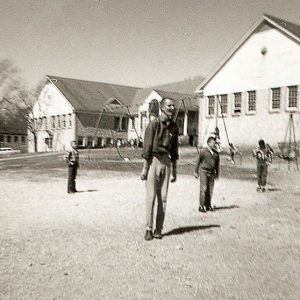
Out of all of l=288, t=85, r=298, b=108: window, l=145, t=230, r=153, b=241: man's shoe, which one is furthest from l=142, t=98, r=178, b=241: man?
l=288, t=85, r=298, b=108: window

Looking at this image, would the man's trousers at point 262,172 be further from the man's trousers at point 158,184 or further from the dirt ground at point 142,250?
the man's trousers at point 158,184

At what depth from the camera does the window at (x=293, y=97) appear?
2912cm

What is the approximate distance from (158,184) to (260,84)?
26.0 m

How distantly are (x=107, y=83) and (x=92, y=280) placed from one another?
54.3 m

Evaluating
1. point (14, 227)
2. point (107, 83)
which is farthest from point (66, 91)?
point (14, 227)

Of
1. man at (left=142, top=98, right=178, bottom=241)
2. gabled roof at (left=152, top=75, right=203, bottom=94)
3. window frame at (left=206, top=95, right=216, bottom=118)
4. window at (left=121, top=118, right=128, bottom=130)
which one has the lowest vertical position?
man at (left=142, top=98, right=178, bottom=241)

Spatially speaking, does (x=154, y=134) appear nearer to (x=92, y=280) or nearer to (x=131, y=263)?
(x=131, y=263)

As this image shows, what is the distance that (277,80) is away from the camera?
98.6ft

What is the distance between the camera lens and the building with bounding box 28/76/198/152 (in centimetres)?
4781

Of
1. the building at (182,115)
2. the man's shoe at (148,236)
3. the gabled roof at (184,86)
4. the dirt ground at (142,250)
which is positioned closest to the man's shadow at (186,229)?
the dirt ground at (142,250)

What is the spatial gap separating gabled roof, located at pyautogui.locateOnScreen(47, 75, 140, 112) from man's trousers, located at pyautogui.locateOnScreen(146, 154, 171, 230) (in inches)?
1601

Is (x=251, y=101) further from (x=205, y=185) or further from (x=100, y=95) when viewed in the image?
(x=100, y=95)

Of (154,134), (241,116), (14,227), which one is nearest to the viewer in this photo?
(154,134)

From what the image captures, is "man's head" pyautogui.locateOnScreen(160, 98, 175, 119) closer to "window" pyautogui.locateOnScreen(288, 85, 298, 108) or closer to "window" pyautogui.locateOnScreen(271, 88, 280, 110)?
"window" pyautogui.locateOnScreen(288, 85, 298, 108)
